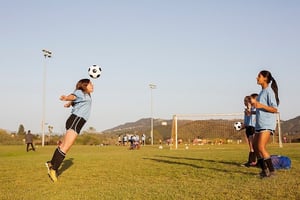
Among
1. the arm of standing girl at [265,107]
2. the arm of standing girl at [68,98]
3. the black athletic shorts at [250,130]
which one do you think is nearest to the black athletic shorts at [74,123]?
the arm of standing girl at [68,98]

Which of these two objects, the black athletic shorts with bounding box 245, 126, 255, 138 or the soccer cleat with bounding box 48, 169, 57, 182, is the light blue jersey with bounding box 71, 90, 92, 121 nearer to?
the soccer cleat with bounding box 48, 169, 57, 182

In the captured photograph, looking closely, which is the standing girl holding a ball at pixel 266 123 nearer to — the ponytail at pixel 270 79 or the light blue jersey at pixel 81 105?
the ponytail at pixel 270 79

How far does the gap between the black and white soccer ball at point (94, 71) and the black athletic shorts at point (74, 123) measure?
9.09 feet

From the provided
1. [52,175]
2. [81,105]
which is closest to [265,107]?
[81,105]

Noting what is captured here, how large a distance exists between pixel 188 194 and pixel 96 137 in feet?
203

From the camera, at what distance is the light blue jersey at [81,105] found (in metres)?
7.91

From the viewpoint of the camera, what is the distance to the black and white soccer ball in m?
10.4

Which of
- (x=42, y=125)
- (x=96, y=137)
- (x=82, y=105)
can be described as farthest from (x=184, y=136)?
(x=82, y=105)

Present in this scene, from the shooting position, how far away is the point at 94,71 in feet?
34.6

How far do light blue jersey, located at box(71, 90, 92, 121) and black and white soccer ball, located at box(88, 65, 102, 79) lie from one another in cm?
238

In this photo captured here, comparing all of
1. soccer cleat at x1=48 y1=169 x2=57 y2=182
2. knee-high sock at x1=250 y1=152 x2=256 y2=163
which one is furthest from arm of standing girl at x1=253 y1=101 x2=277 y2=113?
soccer cleat at x1=48 y1=169 x2=57 y2=182

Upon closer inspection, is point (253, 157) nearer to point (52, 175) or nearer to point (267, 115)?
point (267, 115)

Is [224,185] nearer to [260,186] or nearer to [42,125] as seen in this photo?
[260,186]

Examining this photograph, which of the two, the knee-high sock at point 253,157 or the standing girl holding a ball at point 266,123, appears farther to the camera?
the knee-high sock at point 253,157
